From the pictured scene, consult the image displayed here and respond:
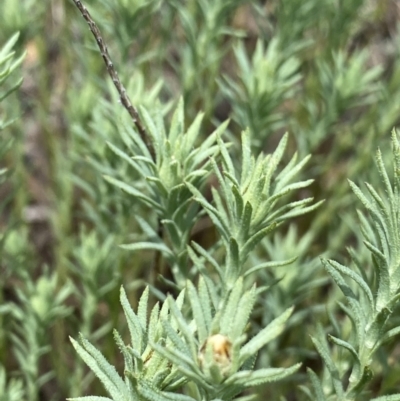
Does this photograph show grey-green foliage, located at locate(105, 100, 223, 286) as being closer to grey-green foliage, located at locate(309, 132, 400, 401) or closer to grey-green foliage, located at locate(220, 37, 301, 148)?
grey-green foliage, located at locate(309, 132, 400, 401)

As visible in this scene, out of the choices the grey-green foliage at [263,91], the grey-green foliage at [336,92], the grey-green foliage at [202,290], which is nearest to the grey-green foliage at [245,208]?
the grey-green foliage at [202,290]

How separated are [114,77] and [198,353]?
14.6 inches

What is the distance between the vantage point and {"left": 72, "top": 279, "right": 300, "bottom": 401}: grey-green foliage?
0.43m

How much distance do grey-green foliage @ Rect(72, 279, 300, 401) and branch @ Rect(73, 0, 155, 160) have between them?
0.26 meters

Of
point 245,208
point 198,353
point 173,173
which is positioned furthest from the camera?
point 173,173

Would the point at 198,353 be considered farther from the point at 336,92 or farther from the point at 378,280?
the point at 336,92

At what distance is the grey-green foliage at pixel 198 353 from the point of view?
434mm

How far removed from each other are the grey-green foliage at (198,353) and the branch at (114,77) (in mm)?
259

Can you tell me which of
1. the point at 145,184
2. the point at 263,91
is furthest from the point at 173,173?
the point at 263,91

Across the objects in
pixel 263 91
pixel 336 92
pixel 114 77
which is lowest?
pixel 336 92

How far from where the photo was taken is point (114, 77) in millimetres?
675

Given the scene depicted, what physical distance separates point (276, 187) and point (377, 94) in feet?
2.83

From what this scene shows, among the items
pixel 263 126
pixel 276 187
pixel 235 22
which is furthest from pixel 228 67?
Result: pixel 276 187

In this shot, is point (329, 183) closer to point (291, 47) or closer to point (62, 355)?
point (291, 47)
